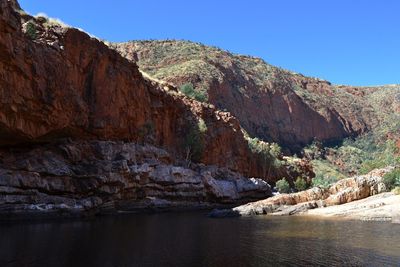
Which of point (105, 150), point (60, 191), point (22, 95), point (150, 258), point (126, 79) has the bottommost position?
point (150, 258)

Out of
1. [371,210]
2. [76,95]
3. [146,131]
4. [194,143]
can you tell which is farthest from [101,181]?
[371,210]

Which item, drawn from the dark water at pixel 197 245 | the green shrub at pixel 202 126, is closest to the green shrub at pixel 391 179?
the dark water at pixel 197 245

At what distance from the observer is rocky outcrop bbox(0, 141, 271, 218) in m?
56.7

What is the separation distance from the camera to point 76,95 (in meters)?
67.4

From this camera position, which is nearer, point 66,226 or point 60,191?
point 66,226

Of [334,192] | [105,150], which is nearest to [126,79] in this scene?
[105,150]

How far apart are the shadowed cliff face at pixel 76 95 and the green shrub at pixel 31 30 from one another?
147 millimetres

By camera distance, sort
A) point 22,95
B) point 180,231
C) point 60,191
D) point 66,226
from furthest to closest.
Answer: point 60,191
point 22,95
point 66,226
point 180,231

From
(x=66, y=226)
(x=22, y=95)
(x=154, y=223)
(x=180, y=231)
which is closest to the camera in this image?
(x=180, y=231)

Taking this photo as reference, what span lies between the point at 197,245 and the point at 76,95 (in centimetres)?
4029

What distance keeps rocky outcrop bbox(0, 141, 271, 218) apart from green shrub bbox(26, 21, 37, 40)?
15.8m

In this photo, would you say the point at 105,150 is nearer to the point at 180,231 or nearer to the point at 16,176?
the point at 16,176

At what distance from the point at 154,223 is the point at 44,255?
2331 centimetres

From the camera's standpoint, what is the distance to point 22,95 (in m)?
56.4
